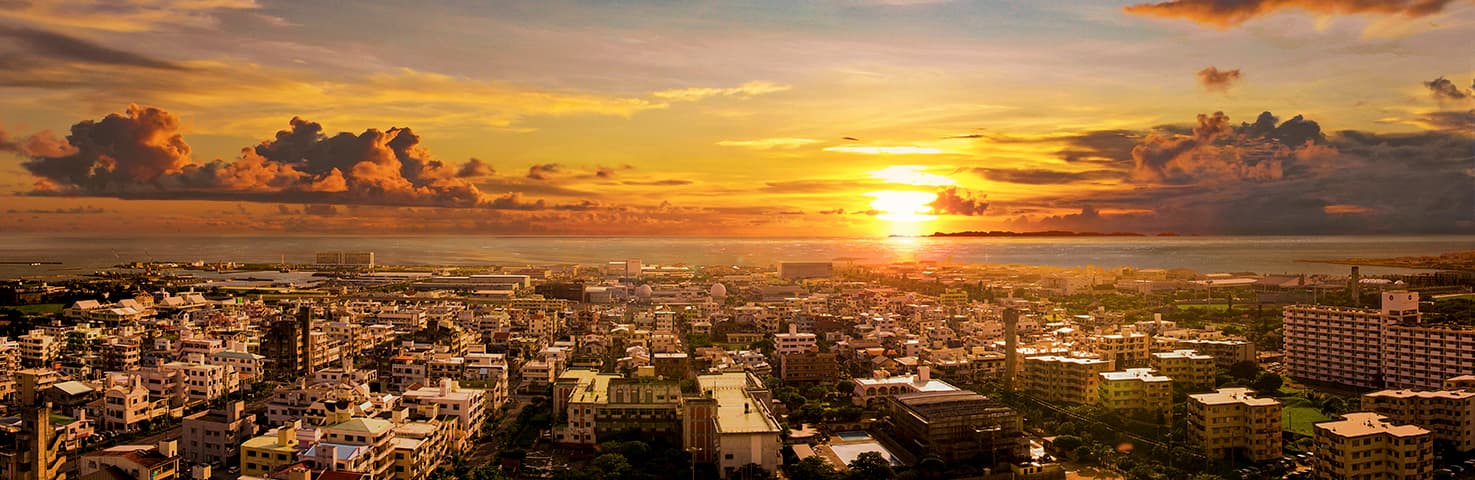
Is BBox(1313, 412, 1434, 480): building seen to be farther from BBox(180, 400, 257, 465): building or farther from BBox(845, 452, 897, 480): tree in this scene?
BBox(180, 400, 257, 465): building

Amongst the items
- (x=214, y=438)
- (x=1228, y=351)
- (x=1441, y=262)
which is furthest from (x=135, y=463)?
(x=1441, y=262)

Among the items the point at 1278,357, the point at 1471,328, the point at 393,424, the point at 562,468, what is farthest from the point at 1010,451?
the point at 1278,357

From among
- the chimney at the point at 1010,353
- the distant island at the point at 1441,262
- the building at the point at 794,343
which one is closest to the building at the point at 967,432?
the chimney at the point at 1010,353

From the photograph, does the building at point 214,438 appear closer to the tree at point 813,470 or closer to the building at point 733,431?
the building at point 733,431

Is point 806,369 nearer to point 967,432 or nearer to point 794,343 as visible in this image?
point 794,343

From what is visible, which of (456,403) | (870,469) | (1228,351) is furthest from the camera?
(1228,351)

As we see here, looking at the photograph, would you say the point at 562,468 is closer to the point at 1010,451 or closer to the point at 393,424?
the point at 393,424
